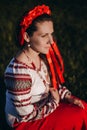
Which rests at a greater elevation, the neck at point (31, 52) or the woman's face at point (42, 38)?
the woman's face at point (42, 38)

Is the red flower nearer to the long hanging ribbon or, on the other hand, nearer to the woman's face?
the woman's face

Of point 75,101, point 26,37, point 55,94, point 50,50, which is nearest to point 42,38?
point 26,37

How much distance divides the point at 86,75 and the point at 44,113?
202 centimetres

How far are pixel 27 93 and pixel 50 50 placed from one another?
73cm

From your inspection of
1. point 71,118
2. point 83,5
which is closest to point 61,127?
point 71,118

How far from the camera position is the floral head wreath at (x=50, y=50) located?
4141 mm

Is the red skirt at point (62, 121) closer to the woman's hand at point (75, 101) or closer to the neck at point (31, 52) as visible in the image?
the woman's hand at point (75, 101)

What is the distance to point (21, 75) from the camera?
4.06 meters

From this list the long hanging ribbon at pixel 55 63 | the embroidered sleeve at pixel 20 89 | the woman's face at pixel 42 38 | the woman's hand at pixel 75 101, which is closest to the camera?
the embroidered sleeve at pixel 20 89

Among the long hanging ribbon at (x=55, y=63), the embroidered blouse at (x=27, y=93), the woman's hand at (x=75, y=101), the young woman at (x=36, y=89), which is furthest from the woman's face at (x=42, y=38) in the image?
the woman's hand at (x=75, y=101)

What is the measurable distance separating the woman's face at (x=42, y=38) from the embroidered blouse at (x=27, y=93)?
0.64 ft

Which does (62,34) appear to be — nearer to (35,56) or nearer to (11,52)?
(11,52)

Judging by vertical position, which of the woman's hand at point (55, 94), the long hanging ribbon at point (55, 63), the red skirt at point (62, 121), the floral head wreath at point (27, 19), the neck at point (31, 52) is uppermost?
the floral head wreath at point (27, 19)

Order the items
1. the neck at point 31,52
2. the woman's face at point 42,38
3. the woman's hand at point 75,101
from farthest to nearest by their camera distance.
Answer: the woman's hand at point 75,101 < the neck at point 31,52 < the woman's face at point 42,38
